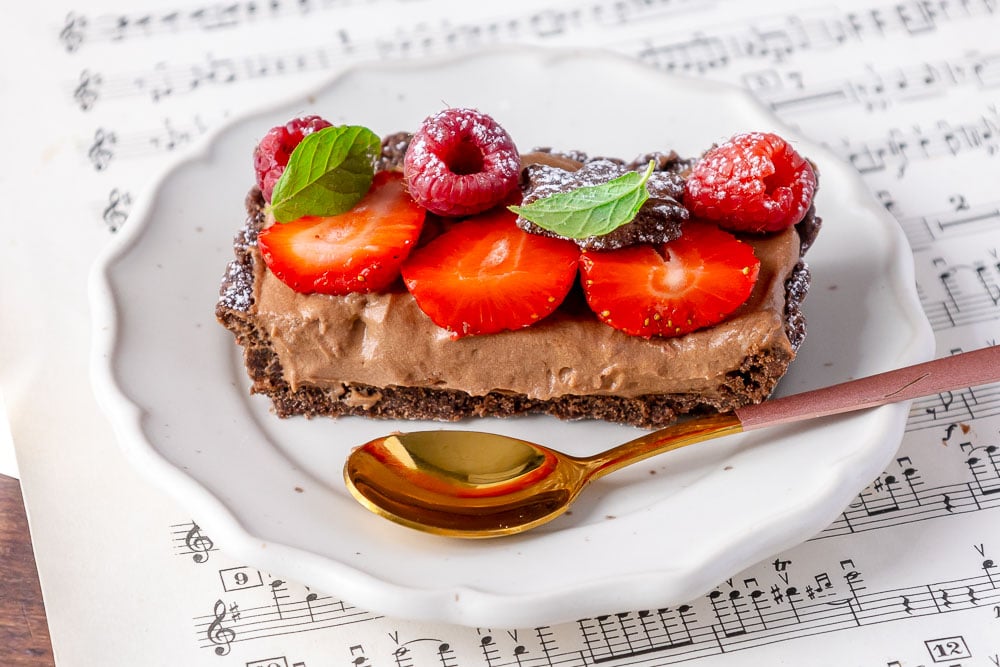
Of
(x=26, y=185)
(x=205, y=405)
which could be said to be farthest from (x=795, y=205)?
A: (x=26, y=185)

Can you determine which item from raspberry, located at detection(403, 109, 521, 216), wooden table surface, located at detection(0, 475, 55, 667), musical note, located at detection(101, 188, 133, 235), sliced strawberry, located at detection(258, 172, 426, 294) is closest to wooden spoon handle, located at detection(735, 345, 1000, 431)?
raspberry, located at detection(403, 109, 521, 216)

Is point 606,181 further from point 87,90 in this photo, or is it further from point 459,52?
point 87,90

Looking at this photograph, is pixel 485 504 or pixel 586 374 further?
pixel 586 374

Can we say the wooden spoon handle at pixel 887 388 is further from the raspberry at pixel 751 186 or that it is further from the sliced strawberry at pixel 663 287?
the raspberry at pixel 751 186

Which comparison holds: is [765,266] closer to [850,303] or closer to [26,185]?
[850,303]

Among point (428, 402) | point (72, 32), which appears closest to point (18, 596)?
point (428, 402)

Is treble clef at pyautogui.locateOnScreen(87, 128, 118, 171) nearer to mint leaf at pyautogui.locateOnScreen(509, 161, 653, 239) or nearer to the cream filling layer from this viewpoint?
the cream filling layer
